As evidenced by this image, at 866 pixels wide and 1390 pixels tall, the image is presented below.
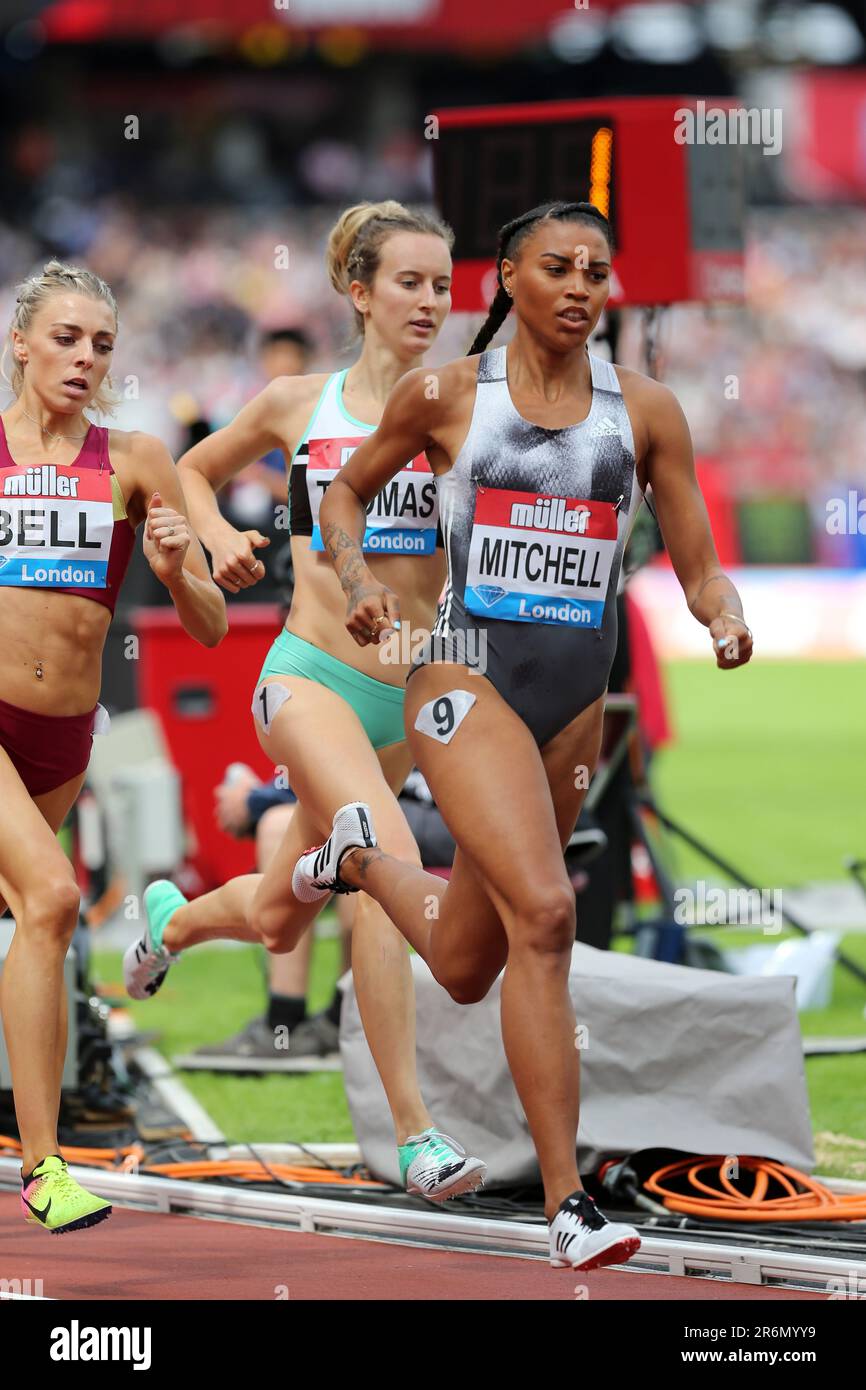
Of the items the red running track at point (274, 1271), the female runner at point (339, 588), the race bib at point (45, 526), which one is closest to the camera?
the red running track at point (274, 1271)

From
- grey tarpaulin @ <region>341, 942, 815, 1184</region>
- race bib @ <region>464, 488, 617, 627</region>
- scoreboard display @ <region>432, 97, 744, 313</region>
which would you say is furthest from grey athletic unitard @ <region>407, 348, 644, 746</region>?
scoreboard display @ <region>432, 97, 744, 313</region>

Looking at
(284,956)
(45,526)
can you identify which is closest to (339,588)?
(45,526)

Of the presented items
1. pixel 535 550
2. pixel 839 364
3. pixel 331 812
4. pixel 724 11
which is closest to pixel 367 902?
pixel 331 812

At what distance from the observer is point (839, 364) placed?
113ft

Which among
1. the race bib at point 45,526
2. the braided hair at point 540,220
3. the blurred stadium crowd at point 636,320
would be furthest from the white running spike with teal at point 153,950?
the blurred stadium crowd at point 636,320

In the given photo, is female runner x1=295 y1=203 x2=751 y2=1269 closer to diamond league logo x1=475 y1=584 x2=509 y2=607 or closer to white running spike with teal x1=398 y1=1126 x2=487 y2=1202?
diamond league logo x1=475 y1=584 x2=509 y2=607

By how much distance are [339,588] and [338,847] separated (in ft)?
2.85

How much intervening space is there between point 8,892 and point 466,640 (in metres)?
1.35

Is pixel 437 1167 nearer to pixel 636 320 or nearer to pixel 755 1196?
pixel 755 1196

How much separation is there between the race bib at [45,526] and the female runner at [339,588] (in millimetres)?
389

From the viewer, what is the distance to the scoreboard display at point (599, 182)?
8109 millimetres

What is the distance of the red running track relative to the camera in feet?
17.3

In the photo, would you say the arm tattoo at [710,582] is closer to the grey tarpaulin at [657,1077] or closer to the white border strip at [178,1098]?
the grey tarpaulin at [657,1077]
